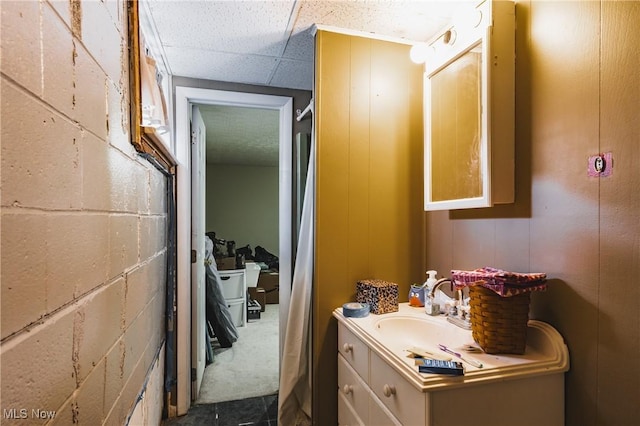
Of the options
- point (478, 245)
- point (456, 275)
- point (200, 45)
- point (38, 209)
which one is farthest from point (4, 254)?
point (200, 45)

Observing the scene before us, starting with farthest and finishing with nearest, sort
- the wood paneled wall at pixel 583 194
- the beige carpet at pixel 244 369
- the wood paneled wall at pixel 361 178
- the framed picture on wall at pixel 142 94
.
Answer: the beige carpet at pixel 244 369 → the wood paneled wall at pixel 361 178 → the framed picture on wall at pixel 142 94 → the wood paneled wall at pixel 583 194

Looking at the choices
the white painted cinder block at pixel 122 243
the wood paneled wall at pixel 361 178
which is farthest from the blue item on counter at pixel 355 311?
the white painted cinder block at pixel 122 243

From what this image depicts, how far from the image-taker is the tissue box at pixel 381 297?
4.69ft

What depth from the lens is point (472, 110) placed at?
1.27 metres

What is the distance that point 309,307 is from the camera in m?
1.71

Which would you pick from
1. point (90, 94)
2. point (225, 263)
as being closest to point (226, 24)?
point (90, 94)

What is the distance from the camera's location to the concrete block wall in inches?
19.1

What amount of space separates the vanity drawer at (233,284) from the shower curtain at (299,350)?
73.8 inches

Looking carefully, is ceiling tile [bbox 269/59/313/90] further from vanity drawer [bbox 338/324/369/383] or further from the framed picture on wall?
vanity drawer [bbox 338/324/369/383]

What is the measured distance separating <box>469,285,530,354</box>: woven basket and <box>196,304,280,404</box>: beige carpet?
1.73 metres

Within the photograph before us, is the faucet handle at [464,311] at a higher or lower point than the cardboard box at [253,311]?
higher

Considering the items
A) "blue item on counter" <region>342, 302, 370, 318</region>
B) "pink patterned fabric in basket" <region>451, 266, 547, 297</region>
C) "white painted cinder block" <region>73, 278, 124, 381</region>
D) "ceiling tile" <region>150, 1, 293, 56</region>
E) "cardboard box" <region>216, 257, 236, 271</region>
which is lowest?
"cardboard box" <region>216, 257, 236, 271</region>

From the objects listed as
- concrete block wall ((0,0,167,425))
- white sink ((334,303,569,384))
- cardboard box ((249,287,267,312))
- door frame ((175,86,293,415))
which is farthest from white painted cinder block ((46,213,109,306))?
cardboard box ((249,287,267,312))

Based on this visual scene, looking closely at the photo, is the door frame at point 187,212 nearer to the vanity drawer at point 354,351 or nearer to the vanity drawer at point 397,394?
the vanity drawer at point 354,351
